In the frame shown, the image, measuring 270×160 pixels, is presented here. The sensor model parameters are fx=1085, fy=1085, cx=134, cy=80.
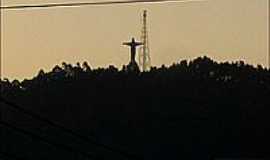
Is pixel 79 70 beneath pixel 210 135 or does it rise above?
above

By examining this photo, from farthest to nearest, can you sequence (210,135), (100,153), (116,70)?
1. (116,70)
2. (210,135)
3. (100,153)

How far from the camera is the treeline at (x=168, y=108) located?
185ft

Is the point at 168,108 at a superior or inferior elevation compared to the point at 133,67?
inferior

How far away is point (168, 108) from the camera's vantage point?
190ft

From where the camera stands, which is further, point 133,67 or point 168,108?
point 133,67

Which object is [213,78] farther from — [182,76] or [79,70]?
[79,70]

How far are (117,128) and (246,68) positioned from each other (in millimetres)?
7841

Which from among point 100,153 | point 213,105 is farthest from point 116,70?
→ point 100,153

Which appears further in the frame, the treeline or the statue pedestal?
the statue pedestal

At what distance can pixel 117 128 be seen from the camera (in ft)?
188

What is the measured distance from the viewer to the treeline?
185 ft

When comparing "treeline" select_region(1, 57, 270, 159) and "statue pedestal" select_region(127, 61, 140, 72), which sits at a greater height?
"statue pedestal" select_region(127, 61, 140, 72)

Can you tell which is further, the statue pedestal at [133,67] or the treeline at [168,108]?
the statue pedestal at [133,67]

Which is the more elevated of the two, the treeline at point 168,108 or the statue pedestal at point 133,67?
the statue pedestal at point 133,67
